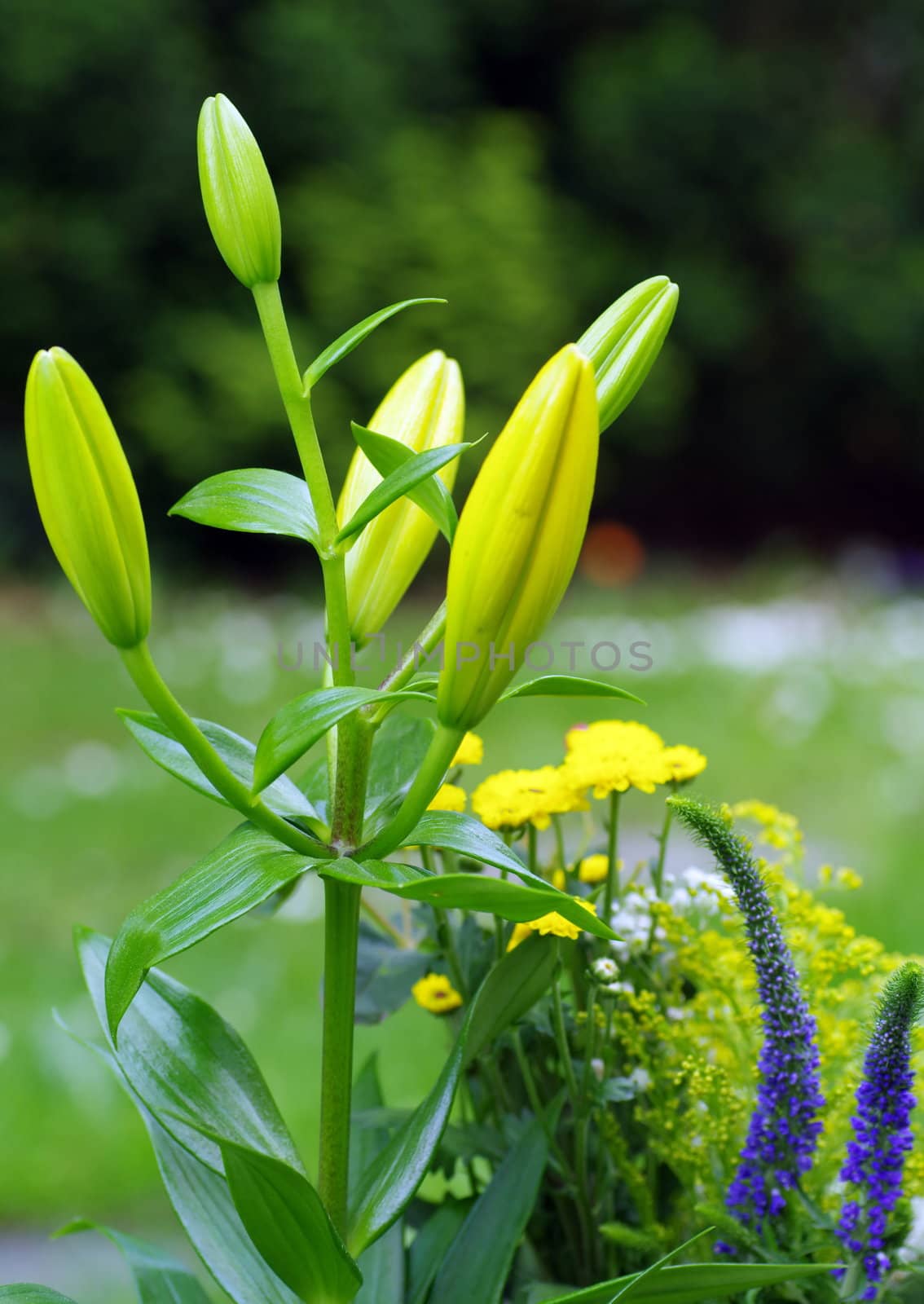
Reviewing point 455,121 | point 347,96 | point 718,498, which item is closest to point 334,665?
point 347,96

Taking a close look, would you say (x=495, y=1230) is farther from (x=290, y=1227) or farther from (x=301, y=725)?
(x=301, y=725)

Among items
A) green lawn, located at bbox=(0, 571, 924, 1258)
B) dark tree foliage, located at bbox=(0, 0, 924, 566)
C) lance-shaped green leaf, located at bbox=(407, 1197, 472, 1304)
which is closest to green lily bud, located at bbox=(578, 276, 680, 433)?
lance-shaped green leaf, located at bbox=(407, 1197, 472, 1304)

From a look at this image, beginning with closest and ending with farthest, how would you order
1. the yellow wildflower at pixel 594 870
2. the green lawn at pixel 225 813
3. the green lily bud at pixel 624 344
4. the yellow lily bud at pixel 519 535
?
the yellow lily bud at pixel 519 535 → the green lily bud at pixel 624 344 → the yellow wildflower at pixel 594 870 → the green lawn at pixel 225 813

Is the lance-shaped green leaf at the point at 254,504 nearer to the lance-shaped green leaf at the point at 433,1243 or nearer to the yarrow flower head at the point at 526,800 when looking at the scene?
the yarrow flower head at the point at 526,800

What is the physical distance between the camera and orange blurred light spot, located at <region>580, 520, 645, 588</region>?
6.14 m

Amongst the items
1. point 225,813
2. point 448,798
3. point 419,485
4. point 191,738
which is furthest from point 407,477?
point 225,813

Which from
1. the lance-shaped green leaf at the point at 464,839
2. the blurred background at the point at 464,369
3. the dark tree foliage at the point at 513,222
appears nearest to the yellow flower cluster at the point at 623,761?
the lance-shaped green leaf at the point at 464,839

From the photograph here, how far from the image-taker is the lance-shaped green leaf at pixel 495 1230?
597 mm

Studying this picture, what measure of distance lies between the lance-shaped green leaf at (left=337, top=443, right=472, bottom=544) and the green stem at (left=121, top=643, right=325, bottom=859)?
9 centimetres

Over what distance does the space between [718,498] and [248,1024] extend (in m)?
5.97

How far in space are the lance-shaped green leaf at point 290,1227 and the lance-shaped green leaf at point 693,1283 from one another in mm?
85

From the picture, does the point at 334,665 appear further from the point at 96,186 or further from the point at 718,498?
the point at 718,498

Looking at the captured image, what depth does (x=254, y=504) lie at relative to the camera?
515 mm

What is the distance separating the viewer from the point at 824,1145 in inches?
27.2
